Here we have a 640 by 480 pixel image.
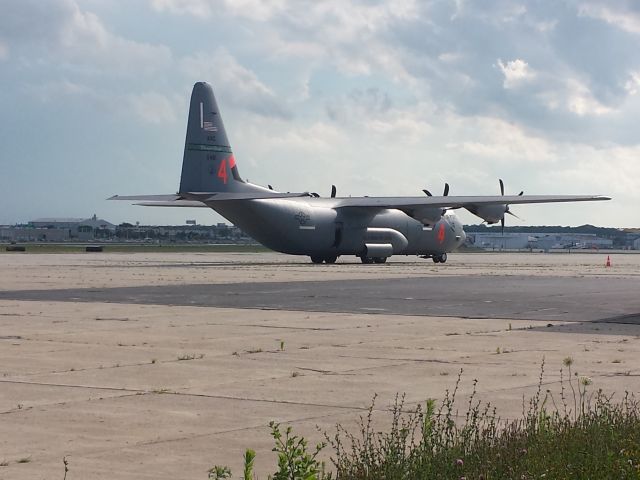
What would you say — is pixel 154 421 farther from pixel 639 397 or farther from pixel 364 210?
pixel 364 210

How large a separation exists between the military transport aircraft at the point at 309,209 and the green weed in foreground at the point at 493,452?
4496 centimetres

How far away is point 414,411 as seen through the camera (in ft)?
35.0

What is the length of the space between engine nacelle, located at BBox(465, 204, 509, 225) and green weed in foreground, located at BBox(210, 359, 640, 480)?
57.0 meters

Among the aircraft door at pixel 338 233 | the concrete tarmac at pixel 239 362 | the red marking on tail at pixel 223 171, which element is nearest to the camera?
the concrete tarmac at pixel 239 362

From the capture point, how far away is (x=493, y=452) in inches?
314

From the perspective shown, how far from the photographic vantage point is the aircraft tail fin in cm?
5569

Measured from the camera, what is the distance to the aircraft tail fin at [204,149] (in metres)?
55.7

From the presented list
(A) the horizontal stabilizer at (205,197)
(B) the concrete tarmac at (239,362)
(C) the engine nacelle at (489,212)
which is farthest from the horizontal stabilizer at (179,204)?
(B) the concrete tarmac at (239,362)

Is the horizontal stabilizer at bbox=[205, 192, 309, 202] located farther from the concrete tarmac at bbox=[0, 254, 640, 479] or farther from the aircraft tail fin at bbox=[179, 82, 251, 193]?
the concrete tarmac at bbox=[0, 254, 640, 479]

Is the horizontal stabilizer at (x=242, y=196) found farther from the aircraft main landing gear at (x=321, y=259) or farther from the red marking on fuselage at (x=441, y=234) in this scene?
the red marking on fuselage at (x=441, y=234)

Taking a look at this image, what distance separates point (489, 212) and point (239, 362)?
5382cm

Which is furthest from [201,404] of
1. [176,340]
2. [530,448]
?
[176,340]

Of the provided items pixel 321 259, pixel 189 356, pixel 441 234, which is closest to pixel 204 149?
pixel 321 259

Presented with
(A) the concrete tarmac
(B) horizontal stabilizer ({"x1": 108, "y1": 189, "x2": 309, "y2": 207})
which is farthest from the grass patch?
(B) horizontal stabilizer ({"x1": 108, "y1": 189, "x2": 309, "y2": 207})
